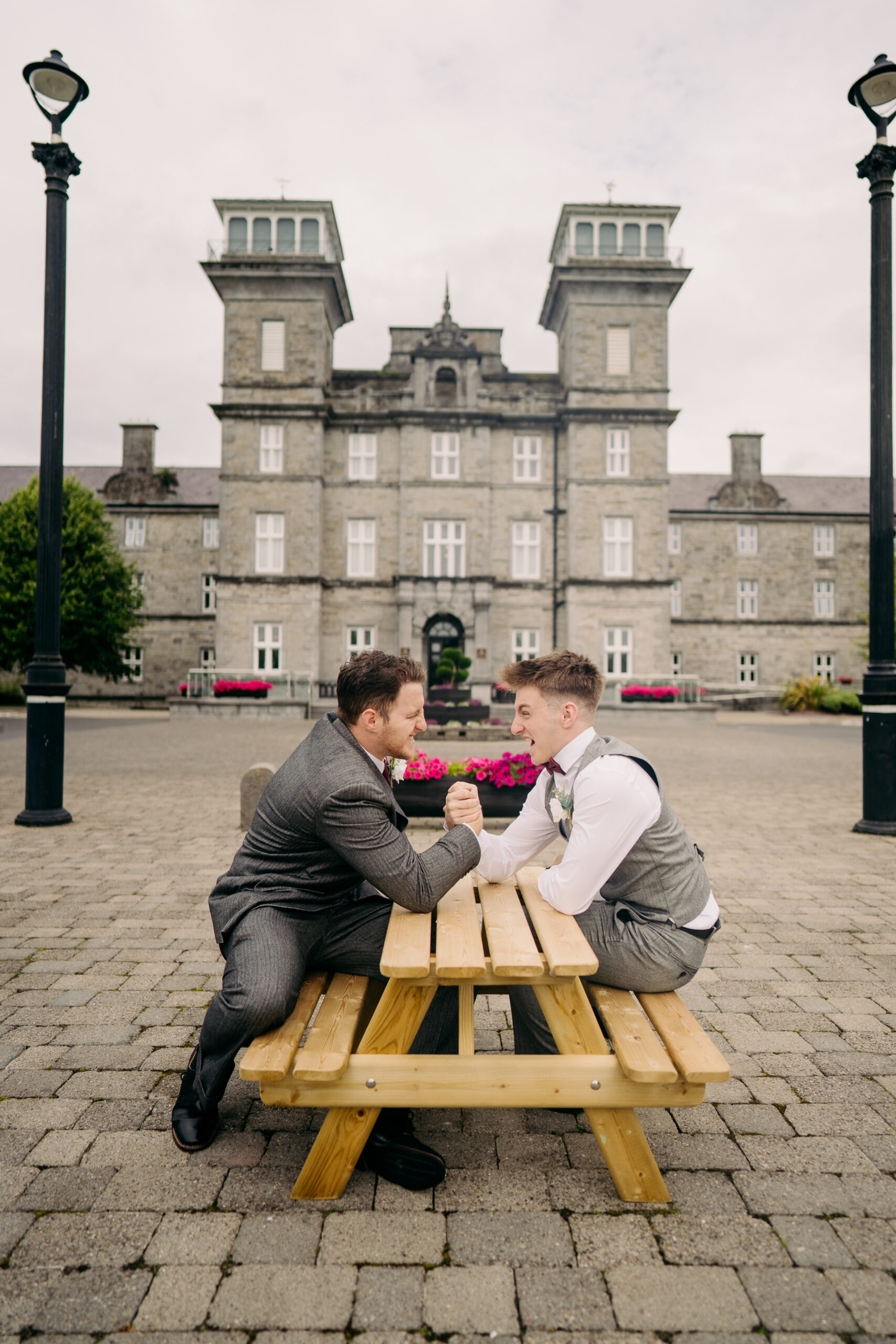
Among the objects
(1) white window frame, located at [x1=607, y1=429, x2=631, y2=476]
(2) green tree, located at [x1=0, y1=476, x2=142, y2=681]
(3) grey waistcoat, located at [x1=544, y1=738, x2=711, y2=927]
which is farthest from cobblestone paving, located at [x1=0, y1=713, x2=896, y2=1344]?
(2) green tree, located at [x1=0, y1=476, x2=142, y2=681]

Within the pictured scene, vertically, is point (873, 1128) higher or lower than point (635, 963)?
lower

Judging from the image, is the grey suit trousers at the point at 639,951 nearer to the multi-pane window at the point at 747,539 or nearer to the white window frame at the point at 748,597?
the white window frame at the point at 748,597

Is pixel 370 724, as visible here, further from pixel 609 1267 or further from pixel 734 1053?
pixel 734 1053

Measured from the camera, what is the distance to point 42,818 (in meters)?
8.00

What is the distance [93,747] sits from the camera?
53.0 ft

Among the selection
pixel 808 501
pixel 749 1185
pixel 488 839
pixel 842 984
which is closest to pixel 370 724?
pixel 488 839

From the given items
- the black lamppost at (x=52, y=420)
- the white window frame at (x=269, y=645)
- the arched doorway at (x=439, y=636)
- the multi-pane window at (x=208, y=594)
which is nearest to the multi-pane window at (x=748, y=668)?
the arched doorway at (x=439, y=636)

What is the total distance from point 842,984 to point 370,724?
117 inches

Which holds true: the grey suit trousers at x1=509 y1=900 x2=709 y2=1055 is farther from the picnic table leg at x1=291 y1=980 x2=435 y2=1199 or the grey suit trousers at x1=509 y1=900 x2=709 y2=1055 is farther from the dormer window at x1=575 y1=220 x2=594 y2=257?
the dormer window at x1=575 y1=220 x2=594 y2=257

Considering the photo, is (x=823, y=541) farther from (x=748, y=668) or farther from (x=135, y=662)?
(x=135, y=662)

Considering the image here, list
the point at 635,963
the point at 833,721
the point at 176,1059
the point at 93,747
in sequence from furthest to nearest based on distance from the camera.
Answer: the point at 833,721, the point at 93,747, the point at 176,1059, the point at 635,963

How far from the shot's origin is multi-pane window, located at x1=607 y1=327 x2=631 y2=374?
3225 centimetres

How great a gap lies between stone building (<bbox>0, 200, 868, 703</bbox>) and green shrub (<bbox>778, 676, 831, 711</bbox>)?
5888 millimetres

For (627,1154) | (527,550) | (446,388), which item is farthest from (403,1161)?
A: (446,388)
